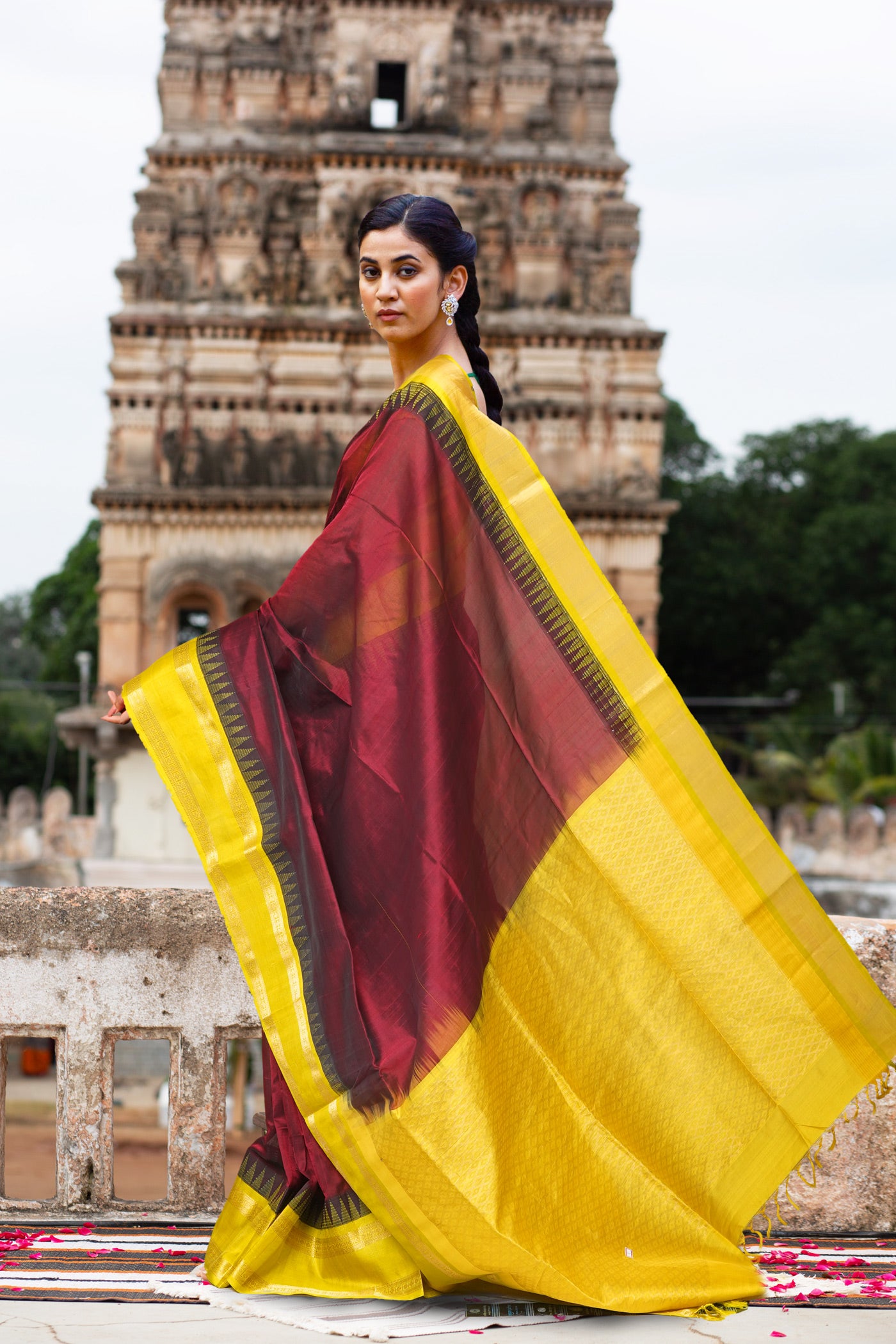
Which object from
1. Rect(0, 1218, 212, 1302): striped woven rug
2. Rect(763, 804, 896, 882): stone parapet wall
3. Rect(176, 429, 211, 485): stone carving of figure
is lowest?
Rect(763, 804, 896, 882): stone parapet wall

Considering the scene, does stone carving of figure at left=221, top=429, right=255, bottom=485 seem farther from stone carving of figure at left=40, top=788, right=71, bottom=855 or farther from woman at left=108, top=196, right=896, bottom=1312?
woman at left=108, top=196, right=896, bottom=1312

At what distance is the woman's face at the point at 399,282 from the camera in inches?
111

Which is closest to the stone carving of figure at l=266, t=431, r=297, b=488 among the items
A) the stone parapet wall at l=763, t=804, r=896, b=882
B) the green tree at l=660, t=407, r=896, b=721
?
the stone parapet wall at l=763, t=804, r=896, b=882

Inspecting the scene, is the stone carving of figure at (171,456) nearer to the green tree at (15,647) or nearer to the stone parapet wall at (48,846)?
the stone parapet wall at (48,846)

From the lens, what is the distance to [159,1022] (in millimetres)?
3182

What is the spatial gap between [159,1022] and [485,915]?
100 cm

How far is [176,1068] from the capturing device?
318 cm

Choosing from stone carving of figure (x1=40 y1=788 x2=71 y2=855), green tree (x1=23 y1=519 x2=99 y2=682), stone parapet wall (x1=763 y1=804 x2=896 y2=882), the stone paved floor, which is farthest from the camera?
green tree (x1=23 y1=519 x2=99 y2=682)

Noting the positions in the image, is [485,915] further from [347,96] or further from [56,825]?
[347,96]

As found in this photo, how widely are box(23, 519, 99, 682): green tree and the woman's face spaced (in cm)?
2805

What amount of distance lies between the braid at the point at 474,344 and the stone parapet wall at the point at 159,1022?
122 cm

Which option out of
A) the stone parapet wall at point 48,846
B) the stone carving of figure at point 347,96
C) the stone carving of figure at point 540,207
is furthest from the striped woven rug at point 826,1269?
the stone carving of figure at point 347,96

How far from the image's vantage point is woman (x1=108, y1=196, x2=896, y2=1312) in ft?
7.97

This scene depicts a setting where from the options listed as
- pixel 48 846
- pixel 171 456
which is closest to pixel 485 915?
pixel 48 846
